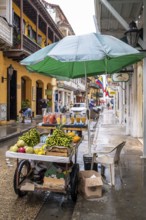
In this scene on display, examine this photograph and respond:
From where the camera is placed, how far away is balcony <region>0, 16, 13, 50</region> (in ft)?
51.0

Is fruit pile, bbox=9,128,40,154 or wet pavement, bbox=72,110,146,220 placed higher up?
fruit pile, bbox=9,128,40,154

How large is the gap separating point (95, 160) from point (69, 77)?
2917 mm

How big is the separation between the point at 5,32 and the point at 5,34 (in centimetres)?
14

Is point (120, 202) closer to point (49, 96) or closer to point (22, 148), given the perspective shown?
point (22, 148)

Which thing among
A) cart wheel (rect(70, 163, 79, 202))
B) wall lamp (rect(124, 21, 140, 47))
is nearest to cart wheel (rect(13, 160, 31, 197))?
cart wheel (rect(70, 163, 79, 202))

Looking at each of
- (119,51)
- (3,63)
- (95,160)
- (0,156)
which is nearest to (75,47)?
(119,51)

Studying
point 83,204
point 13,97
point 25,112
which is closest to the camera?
point 83,204

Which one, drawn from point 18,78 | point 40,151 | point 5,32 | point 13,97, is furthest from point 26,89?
point 40,151

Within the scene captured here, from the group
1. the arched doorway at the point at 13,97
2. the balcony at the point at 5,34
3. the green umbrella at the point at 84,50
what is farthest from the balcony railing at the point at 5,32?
the green umbrella at the point at 84,50

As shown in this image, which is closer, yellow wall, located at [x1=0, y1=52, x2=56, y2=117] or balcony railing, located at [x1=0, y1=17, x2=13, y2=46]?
balcony railing, located at [x1=0, y1=17, x2=13, y2=46]

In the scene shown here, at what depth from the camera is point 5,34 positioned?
626 inches

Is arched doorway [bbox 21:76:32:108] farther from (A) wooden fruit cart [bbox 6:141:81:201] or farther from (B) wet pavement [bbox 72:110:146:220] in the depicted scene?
(A) wooden fruit cart [bbox 6:141:81:201]

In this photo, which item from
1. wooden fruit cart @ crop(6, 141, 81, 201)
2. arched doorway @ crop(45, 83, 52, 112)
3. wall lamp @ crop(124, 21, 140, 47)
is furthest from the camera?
arched doorway @ crop(45, 83, 52, 112)

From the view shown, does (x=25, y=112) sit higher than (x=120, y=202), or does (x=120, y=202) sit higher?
(x=25, y=112)
